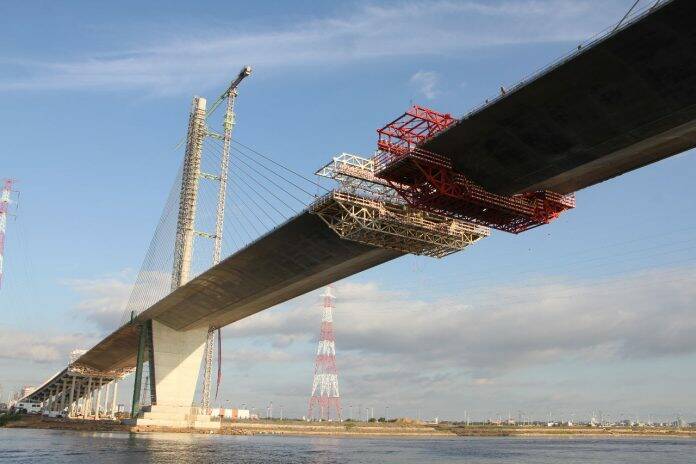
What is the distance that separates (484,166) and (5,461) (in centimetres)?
3910

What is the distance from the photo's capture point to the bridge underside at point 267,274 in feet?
182

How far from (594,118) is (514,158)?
19.5ft

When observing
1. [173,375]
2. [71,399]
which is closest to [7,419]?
[71,399]

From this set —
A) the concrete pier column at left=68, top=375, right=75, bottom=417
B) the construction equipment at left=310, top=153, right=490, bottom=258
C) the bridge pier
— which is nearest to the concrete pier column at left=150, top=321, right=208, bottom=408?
the bridge pier

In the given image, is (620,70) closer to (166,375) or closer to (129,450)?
(129,450)

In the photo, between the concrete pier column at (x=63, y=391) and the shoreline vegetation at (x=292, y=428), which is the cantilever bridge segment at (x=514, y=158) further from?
the concrete pier column at (x=63, y=391)

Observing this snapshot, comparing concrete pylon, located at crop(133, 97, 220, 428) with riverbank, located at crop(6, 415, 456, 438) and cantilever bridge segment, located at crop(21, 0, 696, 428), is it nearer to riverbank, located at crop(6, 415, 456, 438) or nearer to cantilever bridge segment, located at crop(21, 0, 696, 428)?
riverbank, located at crop(6, 415, 456, 438)

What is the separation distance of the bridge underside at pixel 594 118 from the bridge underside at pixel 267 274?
18.5 meters

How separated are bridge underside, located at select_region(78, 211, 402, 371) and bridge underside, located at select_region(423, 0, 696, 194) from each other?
1852 centimetres

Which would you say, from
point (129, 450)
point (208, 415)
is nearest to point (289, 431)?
point (208, 415)

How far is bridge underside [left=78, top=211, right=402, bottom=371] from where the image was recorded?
5550 centimetres

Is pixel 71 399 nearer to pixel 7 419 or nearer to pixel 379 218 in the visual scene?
pixel 7 419

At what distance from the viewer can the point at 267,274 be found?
223ft

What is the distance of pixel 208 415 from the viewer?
9388cm
